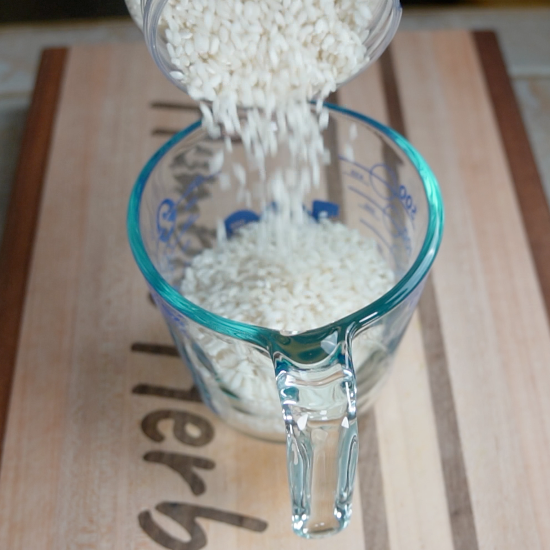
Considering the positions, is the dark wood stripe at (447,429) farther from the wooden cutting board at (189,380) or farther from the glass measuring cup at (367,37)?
the glass measuring cup at (367,37)

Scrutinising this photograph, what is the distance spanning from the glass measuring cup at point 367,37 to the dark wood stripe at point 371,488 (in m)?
0.30

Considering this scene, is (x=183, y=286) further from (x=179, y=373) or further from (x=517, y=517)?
(x=517, y=517)

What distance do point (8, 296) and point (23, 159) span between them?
0.19 meters

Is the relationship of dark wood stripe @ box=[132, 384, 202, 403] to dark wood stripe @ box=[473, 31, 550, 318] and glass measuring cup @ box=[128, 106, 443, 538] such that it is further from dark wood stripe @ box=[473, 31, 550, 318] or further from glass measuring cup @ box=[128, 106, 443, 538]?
dark wood stripe @ box=[473, 31, 550, 318]

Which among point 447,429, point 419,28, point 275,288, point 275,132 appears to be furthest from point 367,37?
point 419,28

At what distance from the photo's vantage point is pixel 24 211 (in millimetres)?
746

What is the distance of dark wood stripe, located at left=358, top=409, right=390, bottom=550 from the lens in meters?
0.54

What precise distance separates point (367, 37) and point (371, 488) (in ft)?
1.20

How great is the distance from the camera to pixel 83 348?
0.66 meters

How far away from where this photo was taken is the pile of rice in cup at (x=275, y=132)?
49 centimetres

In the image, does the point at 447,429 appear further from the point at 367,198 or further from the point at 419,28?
the point at 419,28

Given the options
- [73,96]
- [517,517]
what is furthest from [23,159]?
[517,517]

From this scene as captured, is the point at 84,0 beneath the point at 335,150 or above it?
above

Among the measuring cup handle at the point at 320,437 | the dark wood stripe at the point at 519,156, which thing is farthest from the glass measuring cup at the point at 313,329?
the dark wood stripe at the point at 519,156
